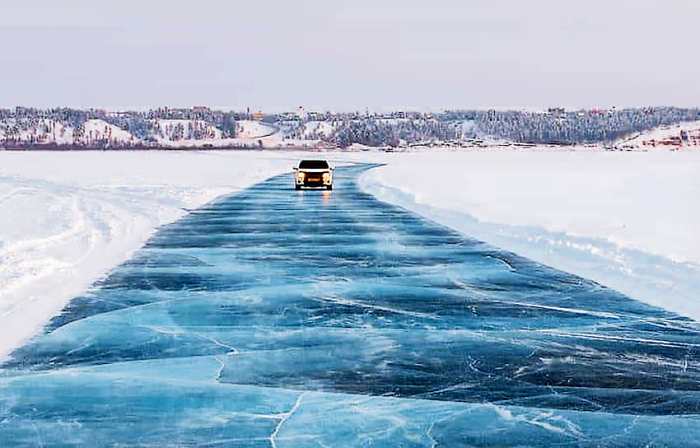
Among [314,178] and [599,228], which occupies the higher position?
[599,228]

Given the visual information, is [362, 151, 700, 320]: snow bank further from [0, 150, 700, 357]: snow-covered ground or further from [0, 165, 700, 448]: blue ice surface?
[0, 165, 700, 448]: blue ice surface

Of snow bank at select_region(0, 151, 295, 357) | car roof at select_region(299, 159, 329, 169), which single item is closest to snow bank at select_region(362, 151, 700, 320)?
car roof at select_region(299, 159, 329, 169)

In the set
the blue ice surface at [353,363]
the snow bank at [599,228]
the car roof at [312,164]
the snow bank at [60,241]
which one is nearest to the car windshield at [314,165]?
the car roof at [312,164]

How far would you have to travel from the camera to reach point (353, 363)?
28.9ft

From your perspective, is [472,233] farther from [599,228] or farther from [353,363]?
[353,363]

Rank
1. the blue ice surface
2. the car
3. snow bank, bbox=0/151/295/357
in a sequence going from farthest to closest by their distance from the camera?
the car → snow bank, bbox=0/151/295/357 → the blue ice surface

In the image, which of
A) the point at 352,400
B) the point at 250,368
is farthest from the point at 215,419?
the point at 250,368

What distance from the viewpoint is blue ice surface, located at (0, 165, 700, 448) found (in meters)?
6.68

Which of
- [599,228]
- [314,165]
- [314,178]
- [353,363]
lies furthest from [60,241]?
[314,165]

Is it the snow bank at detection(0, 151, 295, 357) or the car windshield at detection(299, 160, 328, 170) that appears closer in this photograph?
the snow bank at detection(0, 151, 295, 357)

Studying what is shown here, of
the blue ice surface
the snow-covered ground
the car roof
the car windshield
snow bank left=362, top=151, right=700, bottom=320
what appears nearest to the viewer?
the blue ice surface

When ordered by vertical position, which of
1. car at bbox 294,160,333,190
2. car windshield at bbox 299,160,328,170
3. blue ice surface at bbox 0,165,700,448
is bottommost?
car at bbox 294,160,333,190

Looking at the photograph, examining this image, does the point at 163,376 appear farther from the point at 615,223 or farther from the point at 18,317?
the point at 615,223

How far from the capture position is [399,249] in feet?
62.6
